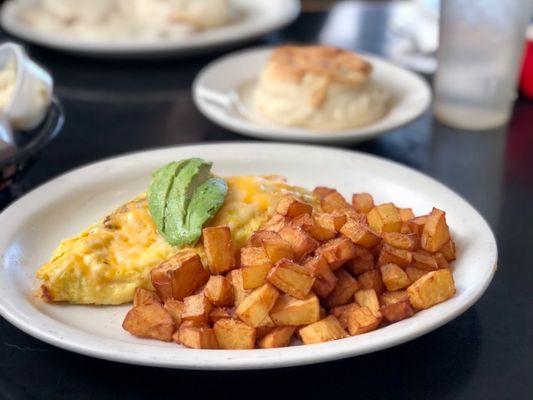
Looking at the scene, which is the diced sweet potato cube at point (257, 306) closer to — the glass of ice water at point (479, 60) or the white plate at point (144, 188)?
the white plate at point (144, 188)

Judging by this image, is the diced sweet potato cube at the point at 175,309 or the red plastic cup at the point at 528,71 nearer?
the diced sweet potato cube at the point at 175,309

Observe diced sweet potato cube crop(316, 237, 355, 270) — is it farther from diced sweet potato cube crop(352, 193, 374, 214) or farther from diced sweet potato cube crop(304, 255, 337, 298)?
diced sweet potato cube crop(352, 193, 374, 214)

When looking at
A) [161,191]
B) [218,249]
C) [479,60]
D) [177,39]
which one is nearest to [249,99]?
[177,39]

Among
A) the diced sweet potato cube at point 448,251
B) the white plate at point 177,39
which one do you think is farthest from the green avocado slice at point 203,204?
the white plate at point 177,39

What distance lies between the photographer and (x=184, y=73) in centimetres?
214

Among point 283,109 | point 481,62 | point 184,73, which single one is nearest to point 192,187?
point 283,109

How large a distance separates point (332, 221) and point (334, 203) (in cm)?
15

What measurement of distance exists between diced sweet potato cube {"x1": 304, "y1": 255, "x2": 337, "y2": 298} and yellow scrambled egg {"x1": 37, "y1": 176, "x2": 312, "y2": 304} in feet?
0.51

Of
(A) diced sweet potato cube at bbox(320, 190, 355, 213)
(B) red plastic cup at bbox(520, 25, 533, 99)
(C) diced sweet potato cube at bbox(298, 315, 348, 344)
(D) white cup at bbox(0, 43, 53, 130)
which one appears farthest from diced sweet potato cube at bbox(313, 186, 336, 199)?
(B) red plastic cup at bbox(520, 25, 533, 99)

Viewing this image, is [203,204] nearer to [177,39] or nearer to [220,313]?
[220,313]

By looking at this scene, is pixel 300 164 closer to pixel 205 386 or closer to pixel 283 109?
pixel 283 109

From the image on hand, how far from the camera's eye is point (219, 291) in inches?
42.1

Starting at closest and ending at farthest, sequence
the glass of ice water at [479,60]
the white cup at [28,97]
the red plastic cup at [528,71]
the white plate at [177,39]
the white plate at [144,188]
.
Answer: the white plate at [144,188], the white cup at [28,97], the glass of ice water at [479,60], the red plastic cup at [528,71], the white plate at [177,39]

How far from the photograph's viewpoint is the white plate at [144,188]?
3.18ft
